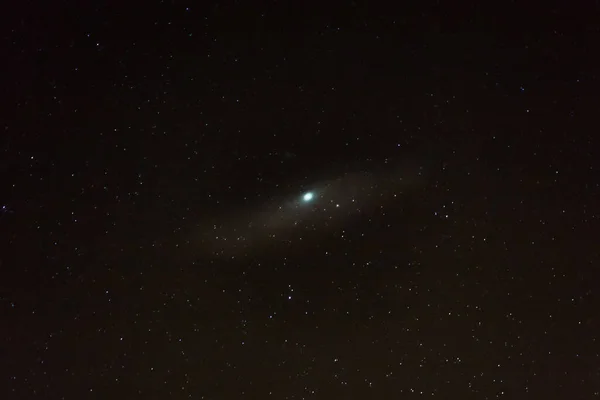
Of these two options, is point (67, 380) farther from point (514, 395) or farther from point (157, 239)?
point (514, 395)

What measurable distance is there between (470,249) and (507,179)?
64mm

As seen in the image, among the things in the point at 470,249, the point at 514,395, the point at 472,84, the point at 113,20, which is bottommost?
the point at 514,395

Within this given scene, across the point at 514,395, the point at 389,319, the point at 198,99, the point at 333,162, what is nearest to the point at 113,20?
the point at 198,99

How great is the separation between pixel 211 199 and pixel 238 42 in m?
0.12

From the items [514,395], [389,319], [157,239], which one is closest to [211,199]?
[157,239]

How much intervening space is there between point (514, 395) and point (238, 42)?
0.36 metres

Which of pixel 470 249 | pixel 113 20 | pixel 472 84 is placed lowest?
pixel 470 249

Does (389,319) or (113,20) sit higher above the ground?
(113,20)

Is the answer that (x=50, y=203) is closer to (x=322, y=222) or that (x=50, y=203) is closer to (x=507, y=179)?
(x=322, y=222)

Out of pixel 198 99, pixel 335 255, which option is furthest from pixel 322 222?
pixel 198 99

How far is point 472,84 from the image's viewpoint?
421 millimetres

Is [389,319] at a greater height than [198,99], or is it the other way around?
[198,99]

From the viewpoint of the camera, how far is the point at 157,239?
1.30 ft

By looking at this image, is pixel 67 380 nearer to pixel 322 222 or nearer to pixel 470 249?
pixel 322 222
